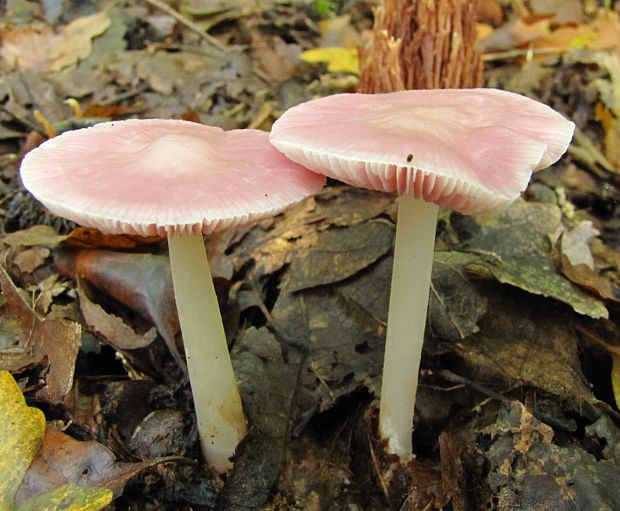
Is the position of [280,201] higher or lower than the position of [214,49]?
higher

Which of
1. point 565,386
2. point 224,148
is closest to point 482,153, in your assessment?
point 224,148

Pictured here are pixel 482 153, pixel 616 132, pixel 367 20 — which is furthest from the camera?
pixel 367 20

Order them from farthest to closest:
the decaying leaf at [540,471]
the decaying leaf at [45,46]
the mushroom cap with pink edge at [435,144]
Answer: the decaying leaf at [45,46], the decaying leaf at [540,471], the mushroom cap with pink edge at [435,144]

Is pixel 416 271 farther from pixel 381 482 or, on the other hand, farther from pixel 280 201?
pixel 381 482

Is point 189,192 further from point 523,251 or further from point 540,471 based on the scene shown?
point 523,251

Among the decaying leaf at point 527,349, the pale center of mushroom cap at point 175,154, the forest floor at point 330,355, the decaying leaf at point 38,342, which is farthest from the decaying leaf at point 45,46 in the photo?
the decaying leaf at point 527,349

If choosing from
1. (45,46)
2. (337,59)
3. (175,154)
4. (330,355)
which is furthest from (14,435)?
(45,46)

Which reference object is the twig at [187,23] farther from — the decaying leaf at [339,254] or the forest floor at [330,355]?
the decaying leaf at [339,254]
